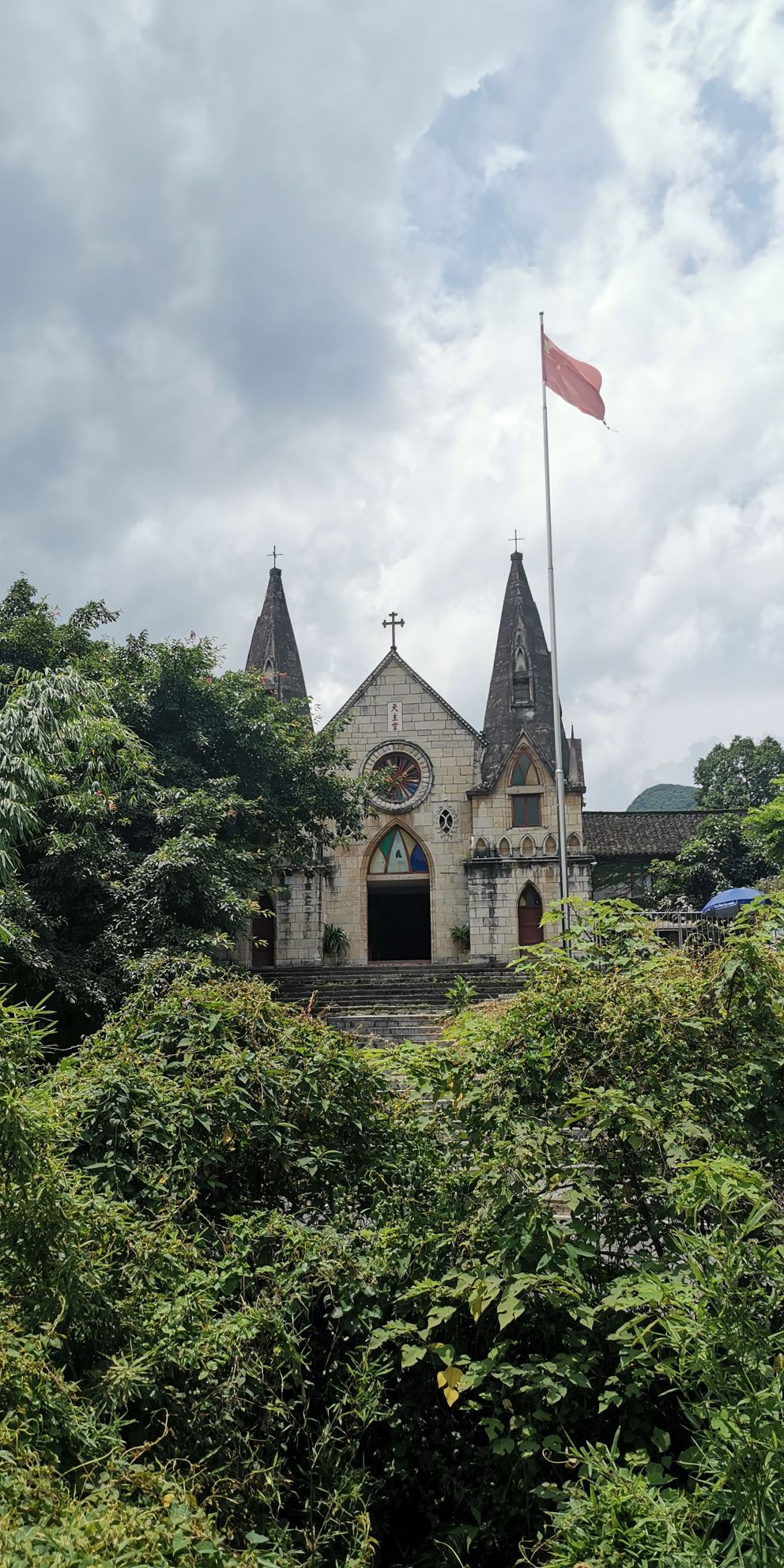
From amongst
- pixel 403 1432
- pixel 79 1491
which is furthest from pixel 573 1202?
pixel 79 1491

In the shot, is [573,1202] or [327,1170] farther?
[327,1170]

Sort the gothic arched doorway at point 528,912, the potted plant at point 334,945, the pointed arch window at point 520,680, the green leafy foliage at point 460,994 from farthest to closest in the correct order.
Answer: the pointed arch window at point 520,680 → the potted plant at point 334,945 → the gothic arched doorway at point 528,912 → the green leafy foliage at point 460,994

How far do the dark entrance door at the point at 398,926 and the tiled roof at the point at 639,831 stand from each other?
22.0 feet

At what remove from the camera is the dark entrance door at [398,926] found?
31.3 m

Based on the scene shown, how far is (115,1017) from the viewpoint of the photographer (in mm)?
5797

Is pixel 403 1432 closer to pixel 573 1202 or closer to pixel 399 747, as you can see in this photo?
pixel 573 1202

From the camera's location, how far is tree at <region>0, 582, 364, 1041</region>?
29.6 ft

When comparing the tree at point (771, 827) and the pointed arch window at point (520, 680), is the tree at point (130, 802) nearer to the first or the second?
the pointed arch window at point (520, 680)

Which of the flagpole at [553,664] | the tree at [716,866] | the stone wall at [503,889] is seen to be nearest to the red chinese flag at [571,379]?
the flagpole at [553,664]

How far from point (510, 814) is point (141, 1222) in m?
23.3

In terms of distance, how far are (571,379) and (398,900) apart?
53.5ft

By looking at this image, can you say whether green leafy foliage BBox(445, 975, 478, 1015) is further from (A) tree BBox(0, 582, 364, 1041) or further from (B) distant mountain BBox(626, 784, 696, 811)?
(B) distant mountain BBox(626, 784, 696, 811)

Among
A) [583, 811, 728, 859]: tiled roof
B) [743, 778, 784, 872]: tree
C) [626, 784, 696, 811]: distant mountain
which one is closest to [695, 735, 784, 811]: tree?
[583, 811, 728, 859]: tiled roof

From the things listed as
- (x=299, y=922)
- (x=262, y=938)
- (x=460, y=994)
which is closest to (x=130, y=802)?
(x=460, y=994)
